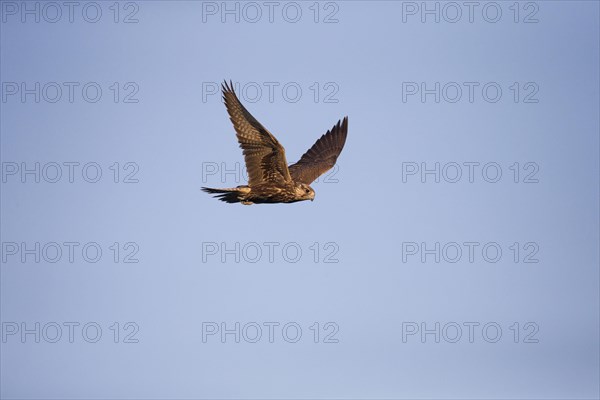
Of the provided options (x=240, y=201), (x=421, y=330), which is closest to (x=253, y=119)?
(x=240, y=201)

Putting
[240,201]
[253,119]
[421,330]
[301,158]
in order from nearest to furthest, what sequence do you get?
[253,119], [240,201], [301,158], [421,330]

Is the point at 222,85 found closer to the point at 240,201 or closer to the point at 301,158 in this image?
the point at 240,201

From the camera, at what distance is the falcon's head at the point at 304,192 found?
17500 millimetres

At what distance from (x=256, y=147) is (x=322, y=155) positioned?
531 cm

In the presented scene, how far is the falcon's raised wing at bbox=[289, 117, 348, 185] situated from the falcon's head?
2.48 metres

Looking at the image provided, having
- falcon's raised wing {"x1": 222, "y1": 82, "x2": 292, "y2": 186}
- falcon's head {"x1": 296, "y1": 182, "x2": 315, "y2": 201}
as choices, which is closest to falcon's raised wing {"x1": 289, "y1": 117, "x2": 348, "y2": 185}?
falcon's head {"x1": 296, "y1": 182, "x2": 315, "y2": 201}

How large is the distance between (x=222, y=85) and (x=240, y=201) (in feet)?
8.75

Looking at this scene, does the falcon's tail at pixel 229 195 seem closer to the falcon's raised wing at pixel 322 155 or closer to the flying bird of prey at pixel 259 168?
the flying bird of prey at pixel 259 168

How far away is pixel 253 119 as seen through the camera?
1566 centimetres

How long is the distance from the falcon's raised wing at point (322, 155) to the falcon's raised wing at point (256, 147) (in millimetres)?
3336

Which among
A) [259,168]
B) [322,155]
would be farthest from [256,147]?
[322,155]

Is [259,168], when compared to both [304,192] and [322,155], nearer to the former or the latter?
[304,192]

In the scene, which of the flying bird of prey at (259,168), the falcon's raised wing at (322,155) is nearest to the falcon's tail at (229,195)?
the flying bird of prey at (259,168)

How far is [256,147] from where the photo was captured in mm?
16312
